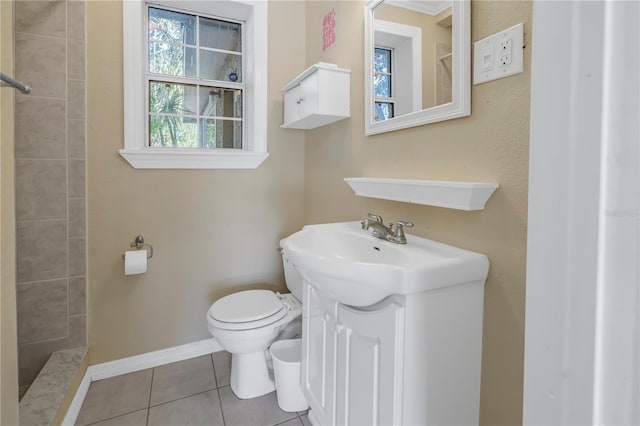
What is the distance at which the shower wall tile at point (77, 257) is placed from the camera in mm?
1769

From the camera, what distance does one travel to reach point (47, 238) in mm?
1716

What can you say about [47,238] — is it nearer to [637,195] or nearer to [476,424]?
[476,424]

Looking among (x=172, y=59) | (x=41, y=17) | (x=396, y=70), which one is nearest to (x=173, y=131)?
(x=172, y=59)

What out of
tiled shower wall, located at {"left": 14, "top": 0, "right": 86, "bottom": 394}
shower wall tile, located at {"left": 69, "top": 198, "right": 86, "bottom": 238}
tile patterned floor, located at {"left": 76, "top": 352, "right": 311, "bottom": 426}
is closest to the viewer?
tile patterned floor, located at {"left": 76, "top": 352, "right": 311, "bottom": 426}

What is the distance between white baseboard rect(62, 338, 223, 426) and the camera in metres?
1.78

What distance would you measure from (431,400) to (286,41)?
2.19m

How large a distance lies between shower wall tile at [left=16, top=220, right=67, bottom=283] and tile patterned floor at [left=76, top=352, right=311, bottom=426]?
2.23ft

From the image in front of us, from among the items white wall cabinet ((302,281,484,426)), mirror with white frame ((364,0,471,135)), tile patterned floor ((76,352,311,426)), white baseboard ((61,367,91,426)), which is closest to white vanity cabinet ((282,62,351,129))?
mirror with white frame ((364,0,471,135))

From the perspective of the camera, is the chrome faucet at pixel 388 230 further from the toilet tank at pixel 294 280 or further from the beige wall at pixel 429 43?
the toilet tank at pixel 294 280

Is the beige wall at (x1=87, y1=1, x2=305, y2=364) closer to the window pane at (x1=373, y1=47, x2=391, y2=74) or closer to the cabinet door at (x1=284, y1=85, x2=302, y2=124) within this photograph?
the cabinet door at (x1=284, y1=85, x2=302, y2=124)

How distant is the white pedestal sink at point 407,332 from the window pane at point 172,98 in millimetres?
1478

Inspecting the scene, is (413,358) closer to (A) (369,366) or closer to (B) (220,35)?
(A) (369,366)

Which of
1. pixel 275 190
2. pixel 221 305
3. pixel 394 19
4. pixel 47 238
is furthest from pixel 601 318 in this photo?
pixel 47 238

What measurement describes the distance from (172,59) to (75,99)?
2.10 feet
